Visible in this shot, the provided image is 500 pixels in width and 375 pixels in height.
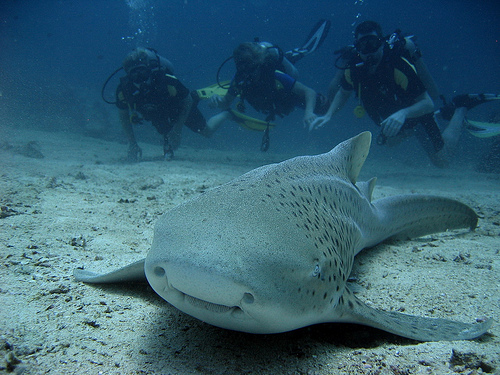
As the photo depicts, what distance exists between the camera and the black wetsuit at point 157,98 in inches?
371

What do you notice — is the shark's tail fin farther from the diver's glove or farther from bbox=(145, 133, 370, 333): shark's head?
the diver's glove

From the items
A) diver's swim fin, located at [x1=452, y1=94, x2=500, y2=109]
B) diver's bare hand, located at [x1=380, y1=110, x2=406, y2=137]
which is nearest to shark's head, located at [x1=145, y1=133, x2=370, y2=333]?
diver's bare hand, located at [x1=380, y1=110, x2=406, y2=137]

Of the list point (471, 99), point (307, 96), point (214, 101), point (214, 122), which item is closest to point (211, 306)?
point (307, 96)

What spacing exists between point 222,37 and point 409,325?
137m

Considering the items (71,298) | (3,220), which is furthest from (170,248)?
(3,220)

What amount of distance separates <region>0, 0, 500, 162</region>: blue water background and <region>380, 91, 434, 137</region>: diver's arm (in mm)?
19120

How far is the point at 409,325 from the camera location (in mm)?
1681

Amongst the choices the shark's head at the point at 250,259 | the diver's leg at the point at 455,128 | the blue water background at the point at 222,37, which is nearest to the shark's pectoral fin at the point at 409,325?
the shark's head at the point at 250,259

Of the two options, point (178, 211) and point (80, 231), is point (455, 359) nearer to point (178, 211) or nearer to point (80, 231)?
point (178, 211)

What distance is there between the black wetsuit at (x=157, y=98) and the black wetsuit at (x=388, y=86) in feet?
20.3

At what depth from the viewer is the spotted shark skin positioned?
3.57ft

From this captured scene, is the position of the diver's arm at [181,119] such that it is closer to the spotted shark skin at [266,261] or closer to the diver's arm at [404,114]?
the diver's arm at [404,114]

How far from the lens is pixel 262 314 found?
110cm

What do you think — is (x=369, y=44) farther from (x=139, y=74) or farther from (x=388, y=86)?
(x=139, y=74)
